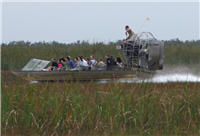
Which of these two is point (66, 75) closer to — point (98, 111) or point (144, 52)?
point (144, 52)

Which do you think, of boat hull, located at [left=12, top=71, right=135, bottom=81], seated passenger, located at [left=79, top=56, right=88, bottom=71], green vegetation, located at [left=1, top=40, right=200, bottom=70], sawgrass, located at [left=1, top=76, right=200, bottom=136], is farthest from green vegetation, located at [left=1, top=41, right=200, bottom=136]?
green vegetation, located at [left=1, top=40, right=200, bottom=70]

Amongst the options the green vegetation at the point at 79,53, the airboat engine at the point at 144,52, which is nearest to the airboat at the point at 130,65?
the airboat engine at the point at 144,52

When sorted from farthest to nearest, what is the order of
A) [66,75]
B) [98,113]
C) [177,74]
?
[177,74], [66,75], [98,113]

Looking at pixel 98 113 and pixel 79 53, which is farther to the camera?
pixel 79 53

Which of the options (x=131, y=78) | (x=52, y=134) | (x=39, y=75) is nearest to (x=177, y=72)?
(x=131, y=78)

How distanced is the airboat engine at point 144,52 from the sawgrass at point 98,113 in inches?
316

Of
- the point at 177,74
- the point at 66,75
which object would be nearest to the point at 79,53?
the point at 177,74

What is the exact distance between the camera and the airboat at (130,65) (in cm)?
1672

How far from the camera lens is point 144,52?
55.9 ft

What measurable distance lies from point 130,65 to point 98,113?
9.56m

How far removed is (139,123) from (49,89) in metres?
2.29

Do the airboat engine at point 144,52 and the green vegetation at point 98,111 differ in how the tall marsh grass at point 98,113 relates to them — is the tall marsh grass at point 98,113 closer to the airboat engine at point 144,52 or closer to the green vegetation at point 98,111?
the green vegetation at point 98,111

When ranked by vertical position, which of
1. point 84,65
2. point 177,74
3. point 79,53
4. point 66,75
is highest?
point 79,53

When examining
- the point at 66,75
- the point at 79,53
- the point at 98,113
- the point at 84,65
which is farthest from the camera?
the point at 79,53
